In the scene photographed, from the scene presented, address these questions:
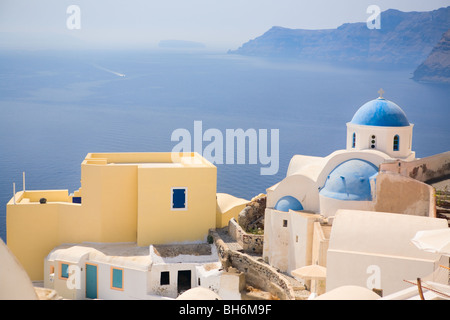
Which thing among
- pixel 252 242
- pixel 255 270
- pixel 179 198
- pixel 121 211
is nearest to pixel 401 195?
pixel 255 270

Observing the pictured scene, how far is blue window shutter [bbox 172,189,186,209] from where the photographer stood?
17891 millimetres

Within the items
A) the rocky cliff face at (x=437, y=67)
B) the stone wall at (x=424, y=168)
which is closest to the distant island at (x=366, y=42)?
the rocky cliff face at (x=437, y=67)

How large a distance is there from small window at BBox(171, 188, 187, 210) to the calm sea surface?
696 inches

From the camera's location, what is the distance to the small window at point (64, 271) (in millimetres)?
16186

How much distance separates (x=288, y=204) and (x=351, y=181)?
1901mm

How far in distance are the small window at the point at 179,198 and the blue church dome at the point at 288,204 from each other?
11.2 ft

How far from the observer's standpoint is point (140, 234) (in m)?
17.7

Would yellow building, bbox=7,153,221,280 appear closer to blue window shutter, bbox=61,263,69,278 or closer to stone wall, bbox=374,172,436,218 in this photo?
blue window shutter, bbox=61,263,69,278

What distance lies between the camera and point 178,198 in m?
17.9

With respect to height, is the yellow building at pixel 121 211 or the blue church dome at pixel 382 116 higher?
the blue church dome at pixel 382 116

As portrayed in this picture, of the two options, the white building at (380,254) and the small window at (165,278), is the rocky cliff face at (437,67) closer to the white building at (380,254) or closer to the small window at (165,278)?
the small window at (165,278)

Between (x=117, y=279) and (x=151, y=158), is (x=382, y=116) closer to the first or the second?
(x=151, y=158)

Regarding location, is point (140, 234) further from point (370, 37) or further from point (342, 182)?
point (370, 37)

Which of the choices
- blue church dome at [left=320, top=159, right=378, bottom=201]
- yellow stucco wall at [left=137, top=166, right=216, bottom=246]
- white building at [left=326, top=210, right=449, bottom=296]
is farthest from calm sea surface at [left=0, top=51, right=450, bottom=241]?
white building at [left=326, top=210, right=449, bottom=296]
